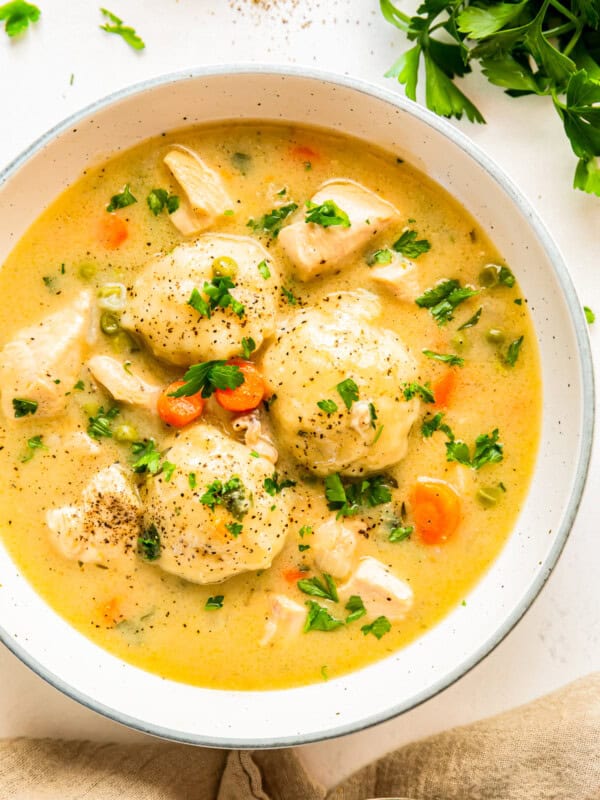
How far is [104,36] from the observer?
3.45 m

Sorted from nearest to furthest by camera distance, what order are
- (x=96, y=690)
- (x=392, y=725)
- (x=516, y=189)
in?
(x=516, y=189) < (x=96, y=690) < (x=392, y=725)

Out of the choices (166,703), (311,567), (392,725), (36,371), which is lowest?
(392,725)

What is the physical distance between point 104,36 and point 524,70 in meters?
1.76

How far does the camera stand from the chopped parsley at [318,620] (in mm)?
3309

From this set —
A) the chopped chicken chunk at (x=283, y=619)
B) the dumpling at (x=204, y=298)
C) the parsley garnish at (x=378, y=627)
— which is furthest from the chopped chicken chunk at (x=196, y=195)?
the parsley garnish at (x=378, y=627)

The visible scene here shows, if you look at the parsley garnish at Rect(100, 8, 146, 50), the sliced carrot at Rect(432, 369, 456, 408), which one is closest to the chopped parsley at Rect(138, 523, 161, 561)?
the sliced carrot at Rect(432, 369, 456, 408)

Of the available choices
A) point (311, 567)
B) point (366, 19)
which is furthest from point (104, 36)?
point (311, 567)

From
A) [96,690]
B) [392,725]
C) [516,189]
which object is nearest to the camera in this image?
[516,189]

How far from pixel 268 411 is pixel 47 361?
889 mm

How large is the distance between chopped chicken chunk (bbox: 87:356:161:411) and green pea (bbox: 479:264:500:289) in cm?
139

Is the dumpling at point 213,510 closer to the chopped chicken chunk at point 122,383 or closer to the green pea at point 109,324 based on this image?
the chopped chicken chunk at point 122,383

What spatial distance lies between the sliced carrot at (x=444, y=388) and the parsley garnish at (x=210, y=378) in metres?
0.80

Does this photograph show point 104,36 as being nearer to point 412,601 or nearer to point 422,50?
point 422,50

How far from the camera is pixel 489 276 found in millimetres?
3309
